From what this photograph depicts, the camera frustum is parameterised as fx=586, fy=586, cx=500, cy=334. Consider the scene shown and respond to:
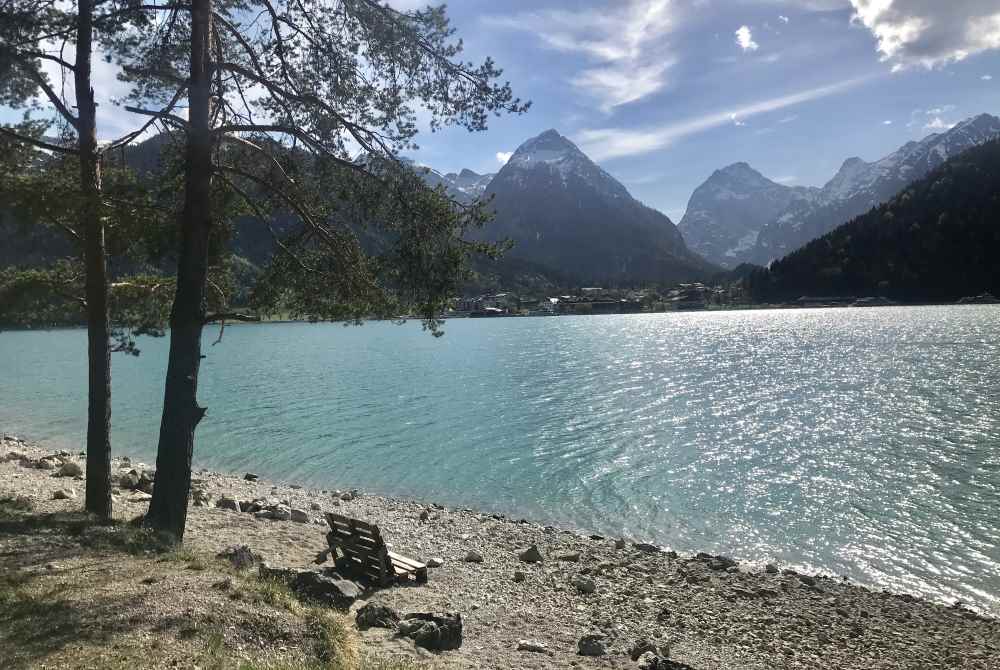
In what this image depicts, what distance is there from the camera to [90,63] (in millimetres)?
12602

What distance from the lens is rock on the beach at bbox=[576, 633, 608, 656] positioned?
10781mm

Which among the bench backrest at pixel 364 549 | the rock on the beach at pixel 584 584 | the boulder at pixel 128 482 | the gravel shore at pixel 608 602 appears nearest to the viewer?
the gravel shore at pixel 608 602

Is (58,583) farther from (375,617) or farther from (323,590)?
(375,617)

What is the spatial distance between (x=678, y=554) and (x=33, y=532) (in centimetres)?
1660

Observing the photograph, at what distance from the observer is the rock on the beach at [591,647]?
10.8m

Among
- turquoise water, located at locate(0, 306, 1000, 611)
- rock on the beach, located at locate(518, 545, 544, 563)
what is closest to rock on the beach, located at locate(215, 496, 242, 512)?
turquoise water, located at locate(0, 306, 1000, 611)

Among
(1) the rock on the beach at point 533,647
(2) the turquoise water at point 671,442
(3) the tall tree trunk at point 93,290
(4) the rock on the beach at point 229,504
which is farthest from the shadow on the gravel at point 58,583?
(2) the turquoise water at point 671,442

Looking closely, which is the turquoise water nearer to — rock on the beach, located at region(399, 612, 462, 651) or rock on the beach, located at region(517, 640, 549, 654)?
rock on the beach, located at region(517, 640, 549, 654)

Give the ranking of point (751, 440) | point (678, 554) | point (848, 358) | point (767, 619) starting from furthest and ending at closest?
point (848, 358), point (751, 440), point (678, 554), point (767, 619)

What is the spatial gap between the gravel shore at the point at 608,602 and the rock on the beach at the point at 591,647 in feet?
0.30

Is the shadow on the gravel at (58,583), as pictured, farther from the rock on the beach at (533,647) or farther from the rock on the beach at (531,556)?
the rock on the beach at (531,556)

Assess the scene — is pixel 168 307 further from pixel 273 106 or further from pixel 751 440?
pixel 751 440

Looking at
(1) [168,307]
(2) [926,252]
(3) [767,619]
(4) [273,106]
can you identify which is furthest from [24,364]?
(2) [926,252]

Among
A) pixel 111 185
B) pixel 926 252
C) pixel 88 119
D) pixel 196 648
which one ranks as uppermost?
pixel 926 252
